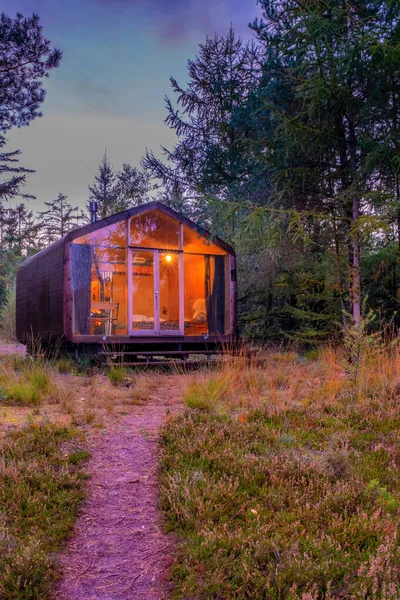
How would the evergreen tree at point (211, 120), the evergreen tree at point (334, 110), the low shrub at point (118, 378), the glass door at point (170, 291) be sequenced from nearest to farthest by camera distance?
the low shrub at point (118, 378), the evergreen tree at point (334, 110), the glass door at point (170, 291), the evergreen tree at point (211, 120)

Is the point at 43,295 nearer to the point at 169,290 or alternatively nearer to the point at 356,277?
the point at 169,290

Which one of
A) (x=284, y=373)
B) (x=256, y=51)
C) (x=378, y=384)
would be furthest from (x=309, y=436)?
(x=256, y=51)

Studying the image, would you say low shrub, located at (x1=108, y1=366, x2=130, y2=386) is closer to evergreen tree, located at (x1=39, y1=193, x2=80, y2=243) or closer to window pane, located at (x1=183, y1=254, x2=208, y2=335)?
window pane, located at (x1=183, y1=254, x2=208, y2=335)

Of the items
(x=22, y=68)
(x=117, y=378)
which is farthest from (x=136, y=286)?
(x=22, y=68)

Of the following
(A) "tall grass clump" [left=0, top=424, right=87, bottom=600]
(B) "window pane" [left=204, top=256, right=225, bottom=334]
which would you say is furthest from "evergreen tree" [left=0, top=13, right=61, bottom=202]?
(A) "tall grass clump" [left=0, top=424, right=87, bottom=600]

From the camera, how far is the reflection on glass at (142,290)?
36.3 feet

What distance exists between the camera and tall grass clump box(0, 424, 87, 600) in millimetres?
2244

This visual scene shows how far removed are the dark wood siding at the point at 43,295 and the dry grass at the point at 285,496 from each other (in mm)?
5485

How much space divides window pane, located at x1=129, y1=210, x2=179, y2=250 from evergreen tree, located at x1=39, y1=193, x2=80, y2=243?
27.0m

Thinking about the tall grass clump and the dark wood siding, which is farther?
the dark wood siding

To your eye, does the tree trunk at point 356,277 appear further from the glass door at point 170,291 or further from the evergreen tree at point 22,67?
the evergreen tree at point 22,67

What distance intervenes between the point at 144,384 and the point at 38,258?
6234 mm

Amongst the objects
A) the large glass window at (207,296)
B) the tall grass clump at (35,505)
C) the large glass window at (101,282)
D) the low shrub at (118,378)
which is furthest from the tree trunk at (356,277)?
the tall grass clump at (35,505)

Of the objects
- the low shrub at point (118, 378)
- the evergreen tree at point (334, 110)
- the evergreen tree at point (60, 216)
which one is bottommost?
the low shrub at point (118, 378)
